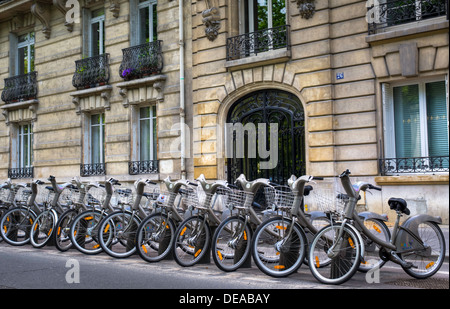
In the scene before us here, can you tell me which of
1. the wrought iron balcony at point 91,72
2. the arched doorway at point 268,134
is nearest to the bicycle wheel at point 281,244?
the arched doorway at point 268,134

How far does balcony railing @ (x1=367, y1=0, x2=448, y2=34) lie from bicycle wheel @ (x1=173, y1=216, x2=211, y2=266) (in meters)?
5.74

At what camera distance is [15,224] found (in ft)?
31.8

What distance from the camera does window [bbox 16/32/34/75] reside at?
18031 millimetres

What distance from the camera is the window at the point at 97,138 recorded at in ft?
51.5

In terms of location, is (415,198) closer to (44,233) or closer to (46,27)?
(44,233)

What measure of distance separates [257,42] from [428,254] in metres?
7.44

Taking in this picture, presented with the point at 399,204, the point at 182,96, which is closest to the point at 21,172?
the point at 182,96

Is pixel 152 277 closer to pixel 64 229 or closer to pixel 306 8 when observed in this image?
pixel 64 229

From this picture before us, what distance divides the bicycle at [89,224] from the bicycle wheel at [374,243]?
3.89 metres

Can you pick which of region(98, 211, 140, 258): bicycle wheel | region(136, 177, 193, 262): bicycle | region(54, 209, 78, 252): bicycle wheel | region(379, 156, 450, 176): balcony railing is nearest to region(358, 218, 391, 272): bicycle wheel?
region(136, 177, 193, 262): bicycle

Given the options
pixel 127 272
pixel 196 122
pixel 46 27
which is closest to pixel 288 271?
pixel 127 272

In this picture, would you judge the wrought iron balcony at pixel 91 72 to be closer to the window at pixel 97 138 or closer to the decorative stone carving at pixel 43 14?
the window at pixel 97 138

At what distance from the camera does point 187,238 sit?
23.2 ft
